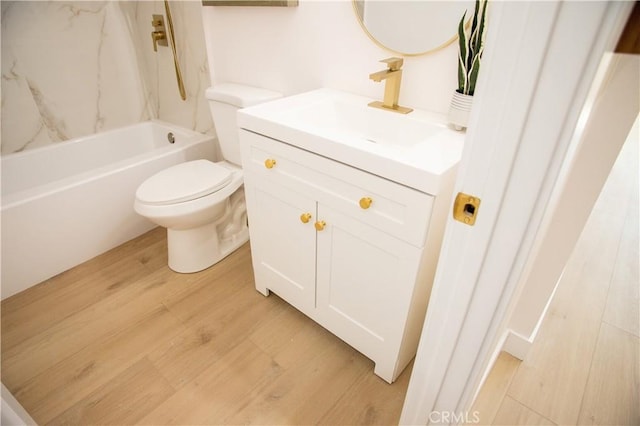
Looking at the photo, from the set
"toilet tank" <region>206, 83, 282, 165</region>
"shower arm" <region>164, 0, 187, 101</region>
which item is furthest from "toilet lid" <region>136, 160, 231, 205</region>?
"shower arm" <region>164, 0, 187, 101</region>

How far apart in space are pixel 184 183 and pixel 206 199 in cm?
14

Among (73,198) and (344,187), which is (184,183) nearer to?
(73,198)

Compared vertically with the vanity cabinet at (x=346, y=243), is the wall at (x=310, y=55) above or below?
above

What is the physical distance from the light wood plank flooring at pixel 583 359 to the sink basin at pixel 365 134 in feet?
2.95

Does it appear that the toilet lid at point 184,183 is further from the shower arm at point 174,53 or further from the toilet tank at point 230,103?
the shower arm at point 174,53

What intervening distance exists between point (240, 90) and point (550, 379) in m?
1.79

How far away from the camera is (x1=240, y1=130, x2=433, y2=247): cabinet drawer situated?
84 centimetres

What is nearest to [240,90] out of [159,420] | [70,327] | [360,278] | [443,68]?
[443,68]

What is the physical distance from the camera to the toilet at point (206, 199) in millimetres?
1447

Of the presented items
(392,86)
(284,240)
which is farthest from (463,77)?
(284,240)

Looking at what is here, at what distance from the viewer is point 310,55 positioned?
144cm

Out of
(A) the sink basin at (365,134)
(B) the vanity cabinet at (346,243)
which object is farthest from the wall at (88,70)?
(B) the vanity cabinet at (346,243)

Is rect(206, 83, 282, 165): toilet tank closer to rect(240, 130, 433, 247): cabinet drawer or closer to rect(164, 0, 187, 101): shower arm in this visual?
rect(164, 0, 187, 101): shower arm

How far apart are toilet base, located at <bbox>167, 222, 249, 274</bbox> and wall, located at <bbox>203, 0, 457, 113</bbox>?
31.9 inches
